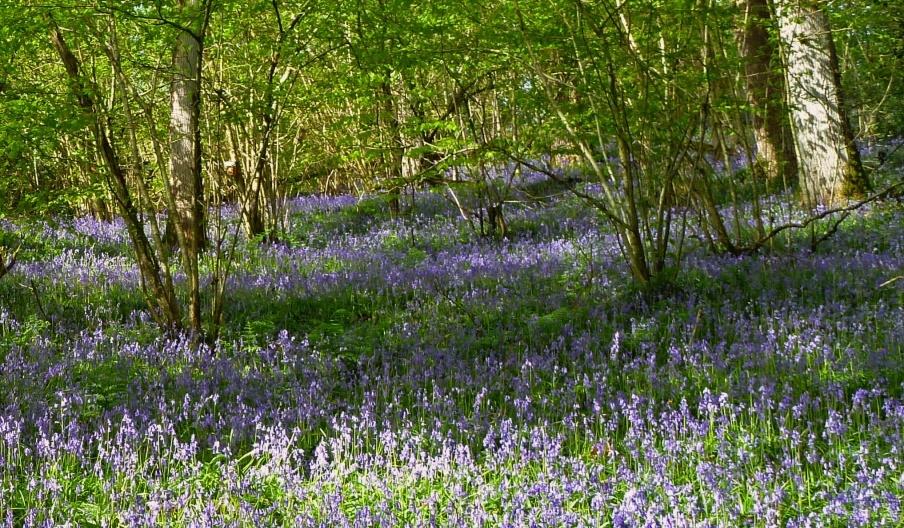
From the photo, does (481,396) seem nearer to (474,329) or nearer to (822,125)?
(474,329)

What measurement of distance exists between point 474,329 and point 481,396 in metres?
1.92

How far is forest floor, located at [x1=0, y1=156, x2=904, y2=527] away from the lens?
355 cm

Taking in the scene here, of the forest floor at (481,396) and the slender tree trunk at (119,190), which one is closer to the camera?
the forest floor at (481,396)

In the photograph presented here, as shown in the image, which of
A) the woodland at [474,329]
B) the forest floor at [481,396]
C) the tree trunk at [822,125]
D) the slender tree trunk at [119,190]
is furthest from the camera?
the tree trunk at [822,125]

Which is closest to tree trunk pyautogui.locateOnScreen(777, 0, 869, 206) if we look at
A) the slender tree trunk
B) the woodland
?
the woodland

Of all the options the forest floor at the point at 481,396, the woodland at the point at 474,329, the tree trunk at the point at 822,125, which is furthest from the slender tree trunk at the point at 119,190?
the tree trunk at the point at 822,125

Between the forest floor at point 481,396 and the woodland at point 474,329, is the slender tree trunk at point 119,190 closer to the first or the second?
the woodland at point 474,329

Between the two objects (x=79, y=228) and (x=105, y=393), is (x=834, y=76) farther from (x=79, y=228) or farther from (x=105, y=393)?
(x=79, y=228)

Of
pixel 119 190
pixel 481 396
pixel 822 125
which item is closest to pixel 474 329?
pixel 481 396

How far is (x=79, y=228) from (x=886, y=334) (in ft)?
44.4

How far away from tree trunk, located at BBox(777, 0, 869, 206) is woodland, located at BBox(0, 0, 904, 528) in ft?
0.15

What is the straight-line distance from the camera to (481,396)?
4684 millimetres

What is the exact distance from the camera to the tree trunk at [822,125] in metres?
10.0

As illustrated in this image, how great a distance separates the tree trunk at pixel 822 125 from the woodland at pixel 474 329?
0.05m
